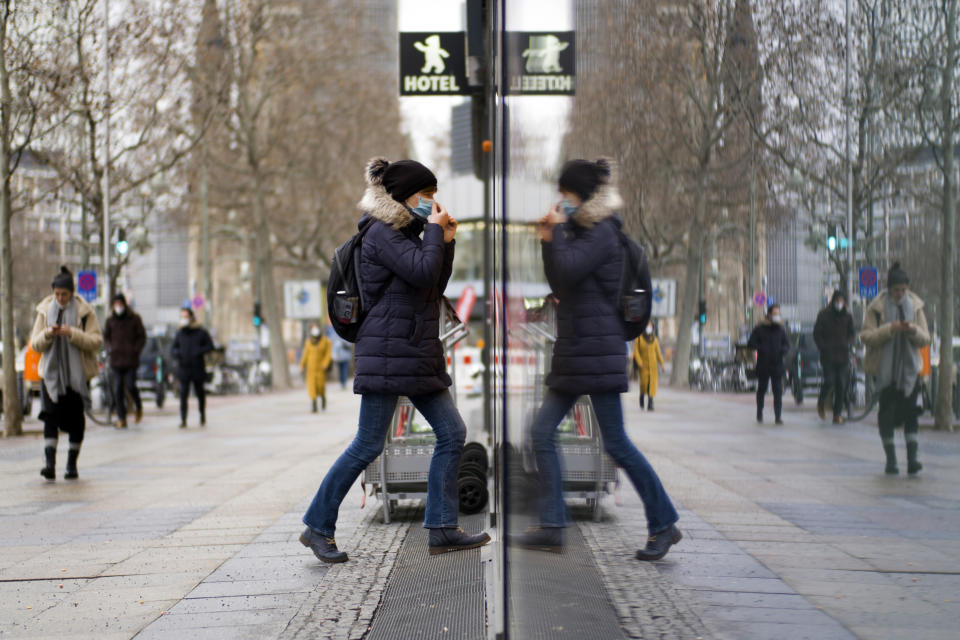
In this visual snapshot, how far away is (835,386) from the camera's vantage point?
8.67 feet

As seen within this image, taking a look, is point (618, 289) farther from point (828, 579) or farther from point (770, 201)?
point (828, 579)

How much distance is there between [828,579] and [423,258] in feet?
9.30

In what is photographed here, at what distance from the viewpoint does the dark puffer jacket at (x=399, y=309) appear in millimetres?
5066

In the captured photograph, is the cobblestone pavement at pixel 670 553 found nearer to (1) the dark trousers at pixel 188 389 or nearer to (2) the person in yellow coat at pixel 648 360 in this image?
(2) the person in yellow coat at pixel 648 360

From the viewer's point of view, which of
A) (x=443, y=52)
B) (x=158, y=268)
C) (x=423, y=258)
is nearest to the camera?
(x=423, y=258)

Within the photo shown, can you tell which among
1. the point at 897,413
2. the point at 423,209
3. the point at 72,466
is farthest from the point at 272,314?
the point at 897,413

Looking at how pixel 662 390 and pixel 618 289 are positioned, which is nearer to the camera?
pixel 618 289

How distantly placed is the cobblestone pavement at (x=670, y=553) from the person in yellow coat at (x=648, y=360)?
0.22ft

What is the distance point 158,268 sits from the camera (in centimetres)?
8462

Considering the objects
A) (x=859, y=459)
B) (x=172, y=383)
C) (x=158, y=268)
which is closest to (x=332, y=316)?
(x=859, y=459)

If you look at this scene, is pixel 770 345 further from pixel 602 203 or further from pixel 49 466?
pixel 49 466

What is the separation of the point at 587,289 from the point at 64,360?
24.3 feet

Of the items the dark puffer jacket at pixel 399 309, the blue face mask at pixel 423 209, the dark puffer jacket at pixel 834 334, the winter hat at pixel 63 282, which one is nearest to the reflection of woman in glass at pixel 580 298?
the dark puffer jacket at pixel 834 334

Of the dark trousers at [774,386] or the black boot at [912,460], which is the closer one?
the black boot at [912,460]
